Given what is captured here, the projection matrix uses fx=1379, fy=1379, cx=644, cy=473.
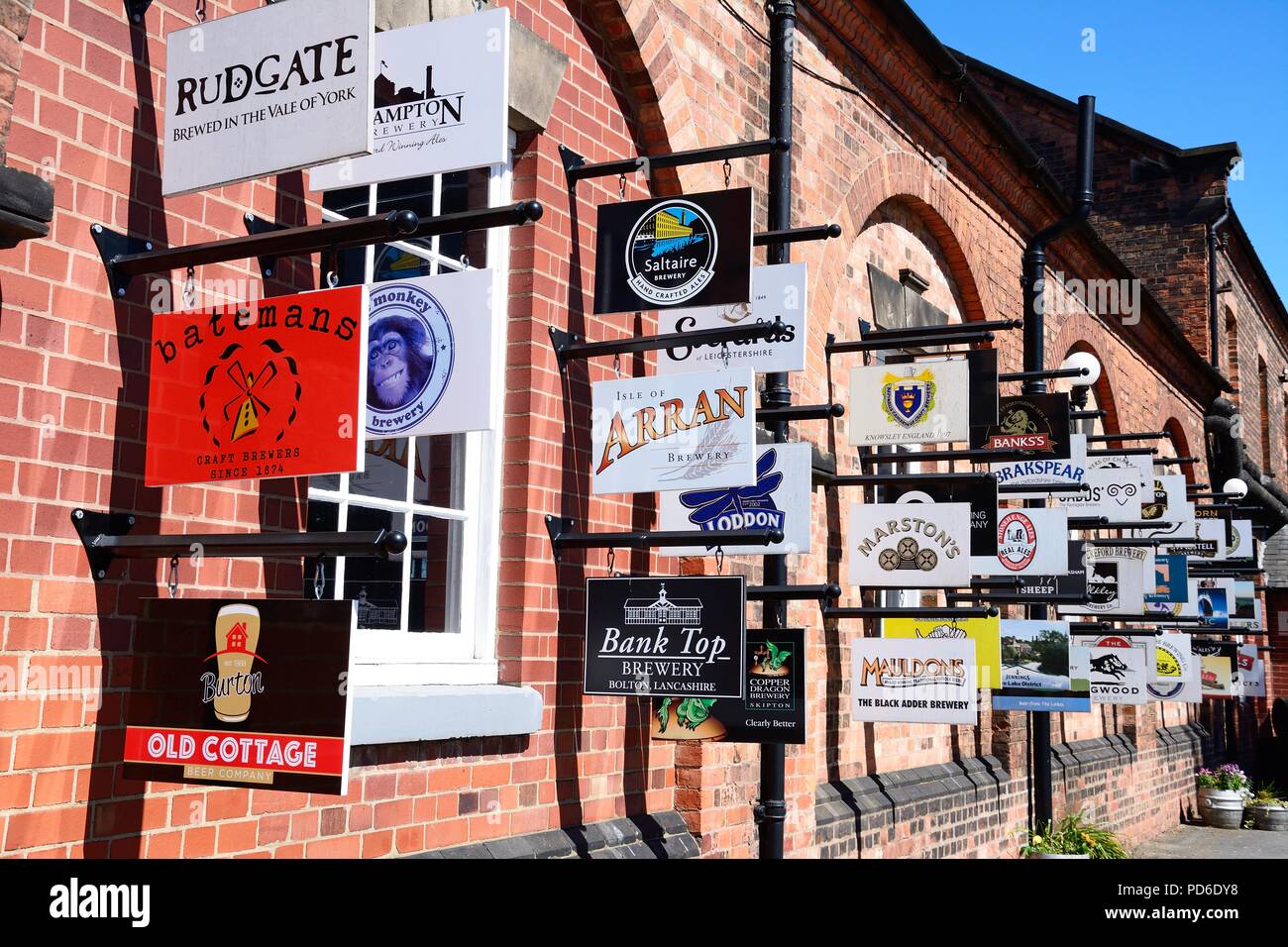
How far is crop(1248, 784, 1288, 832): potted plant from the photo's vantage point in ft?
61.5

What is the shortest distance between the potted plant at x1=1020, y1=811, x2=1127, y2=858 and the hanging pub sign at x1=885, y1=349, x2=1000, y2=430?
4.43 meters

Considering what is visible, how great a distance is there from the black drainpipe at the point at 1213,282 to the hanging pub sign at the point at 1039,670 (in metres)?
15.3

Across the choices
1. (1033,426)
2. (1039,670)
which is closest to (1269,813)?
(1039,670)

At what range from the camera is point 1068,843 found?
465 inches

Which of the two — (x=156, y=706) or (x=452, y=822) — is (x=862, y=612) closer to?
(x=452, y=822)

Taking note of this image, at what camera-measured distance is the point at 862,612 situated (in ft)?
26.5

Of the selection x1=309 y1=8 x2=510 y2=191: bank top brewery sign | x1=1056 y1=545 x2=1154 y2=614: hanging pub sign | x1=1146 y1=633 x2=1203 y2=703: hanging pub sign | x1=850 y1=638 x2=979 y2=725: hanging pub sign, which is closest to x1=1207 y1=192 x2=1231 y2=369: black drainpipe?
x1=1146 y1=633 x2=1203 y2=703: hanging pub sign

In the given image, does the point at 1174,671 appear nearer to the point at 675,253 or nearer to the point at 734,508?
the point at 734,508

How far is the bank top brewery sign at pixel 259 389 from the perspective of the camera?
3.66 meters

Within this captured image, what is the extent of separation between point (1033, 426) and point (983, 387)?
2.15 metres
